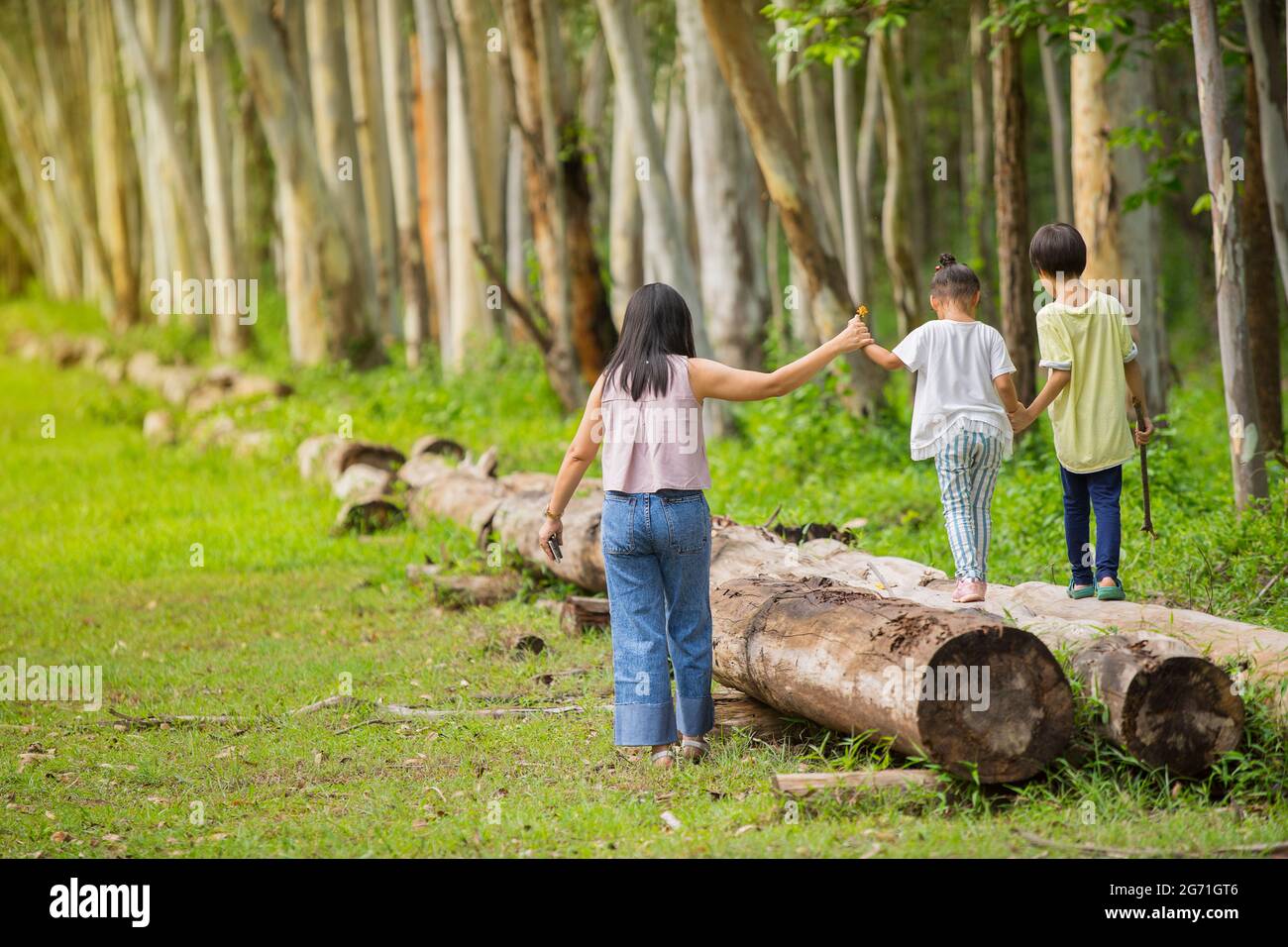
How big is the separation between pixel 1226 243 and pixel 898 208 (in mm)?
8643

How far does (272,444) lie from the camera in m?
14.0

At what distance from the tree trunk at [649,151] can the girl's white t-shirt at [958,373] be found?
6.29 meters

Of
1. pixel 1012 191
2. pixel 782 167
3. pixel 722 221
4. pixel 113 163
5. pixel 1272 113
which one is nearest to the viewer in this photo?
pixel 1272 113

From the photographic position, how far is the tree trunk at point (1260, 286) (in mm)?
9264

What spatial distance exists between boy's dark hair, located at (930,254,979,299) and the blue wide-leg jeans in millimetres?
1458

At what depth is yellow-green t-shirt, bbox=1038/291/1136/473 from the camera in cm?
608

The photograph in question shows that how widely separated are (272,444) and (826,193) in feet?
31.9

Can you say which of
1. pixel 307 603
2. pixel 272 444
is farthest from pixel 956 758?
pixel 272 444

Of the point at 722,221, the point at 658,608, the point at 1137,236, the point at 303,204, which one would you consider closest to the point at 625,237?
the point at 722,221

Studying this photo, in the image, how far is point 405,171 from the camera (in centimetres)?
1952

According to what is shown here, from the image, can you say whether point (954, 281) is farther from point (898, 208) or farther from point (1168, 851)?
point (898, 208)
